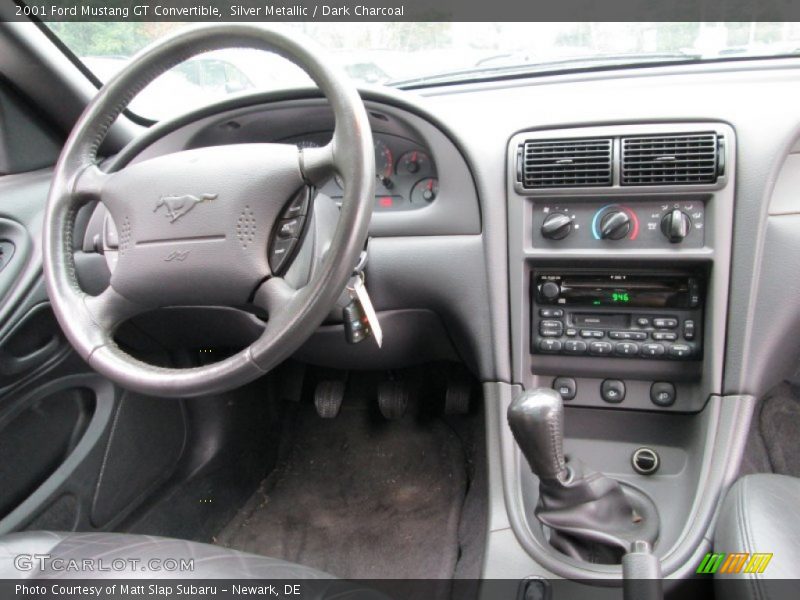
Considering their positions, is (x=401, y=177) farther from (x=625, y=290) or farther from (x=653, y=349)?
(x=653, y=349)

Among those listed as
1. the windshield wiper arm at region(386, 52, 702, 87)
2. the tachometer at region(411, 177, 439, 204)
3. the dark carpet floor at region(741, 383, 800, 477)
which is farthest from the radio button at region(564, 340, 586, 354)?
the windshield wiper arm at region(386, 52, 702, 87)

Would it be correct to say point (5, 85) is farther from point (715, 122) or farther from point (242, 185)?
point (715, 122)

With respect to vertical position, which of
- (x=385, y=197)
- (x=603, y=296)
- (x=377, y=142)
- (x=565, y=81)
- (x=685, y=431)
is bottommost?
(x=685, y=431)

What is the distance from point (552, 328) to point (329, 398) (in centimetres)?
83

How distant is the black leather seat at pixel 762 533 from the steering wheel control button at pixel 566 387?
0.39m

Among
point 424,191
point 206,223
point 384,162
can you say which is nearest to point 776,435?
point 424,191

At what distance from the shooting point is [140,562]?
3.43ft

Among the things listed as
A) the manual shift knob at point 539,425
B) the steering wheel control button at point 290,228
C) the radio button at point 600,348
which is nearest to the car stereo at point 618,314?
the radio button at point 600,348

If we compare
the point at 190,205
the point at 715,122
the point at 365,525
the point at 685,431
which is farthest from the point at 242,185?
the point at 365,525

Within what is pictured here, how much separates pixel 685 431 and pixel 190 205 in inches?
43.3

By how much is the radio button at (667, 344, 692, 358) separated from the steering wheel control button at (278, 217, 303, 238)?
0.79 metres

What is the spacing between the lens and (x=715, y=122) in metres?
1.24

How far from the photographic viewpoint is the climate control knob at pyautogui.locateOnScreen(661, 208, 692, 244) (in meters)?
1.24

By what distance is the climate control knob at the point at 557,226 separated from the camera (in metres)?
1.32
